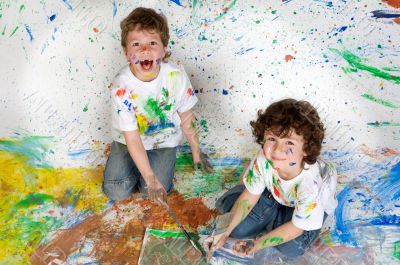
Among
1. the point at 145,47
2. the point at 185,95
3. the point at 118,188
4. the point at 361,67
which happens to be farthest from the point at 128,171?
the point at 361,67

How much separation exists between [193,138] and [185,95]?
0.16 m

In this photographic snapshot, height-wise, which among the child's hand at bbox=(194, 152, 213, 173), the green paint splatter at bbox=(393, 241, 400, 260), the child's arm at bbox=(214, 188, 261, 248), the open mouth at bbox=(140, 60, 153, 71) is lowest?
the green paint splatter at bbox=(393, 241, 400, 260)

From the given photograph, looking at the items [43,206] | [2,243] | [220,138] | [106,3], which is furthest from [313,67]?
[2,243]

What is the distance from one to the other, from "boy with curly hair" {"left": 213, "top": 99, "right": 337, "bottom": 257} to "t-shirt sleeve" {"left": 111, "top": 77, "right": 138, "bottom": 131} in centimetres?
33

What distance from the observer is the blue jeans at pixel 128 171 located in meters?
1.34

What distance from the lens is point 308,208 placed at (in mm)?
1086

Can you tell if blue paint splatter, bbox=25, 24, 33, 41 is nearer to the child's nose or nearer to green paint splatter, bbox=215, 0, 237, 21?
the child's nose

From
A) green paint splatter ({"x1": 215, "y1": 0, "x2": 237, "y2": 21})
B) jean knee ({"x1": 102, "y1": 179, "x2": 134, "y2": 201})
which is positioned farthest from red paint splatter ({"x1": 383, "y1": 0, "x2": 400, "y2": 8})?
jean knee ({"x1": 102, "y1": 179, "x2": 134, "y2": 201})

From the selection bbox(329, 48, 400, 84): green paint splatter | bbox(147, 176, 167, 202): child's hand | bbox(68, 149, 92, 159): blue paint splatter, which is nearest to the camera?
bbox(147, 176, 167, 202): child's hand

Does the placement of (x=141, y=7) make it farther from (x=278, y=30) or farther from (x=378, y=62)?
(x=378, y=62)

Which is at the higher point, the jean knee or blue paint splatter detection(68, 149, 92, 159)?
blue paint splatter detection(68, 149, 92, 159)

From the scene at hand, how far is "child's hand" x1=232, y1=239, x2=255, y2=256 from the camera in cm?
120

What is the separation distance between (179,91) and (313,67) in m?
0.41

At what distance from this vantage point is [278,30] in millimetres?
1344
